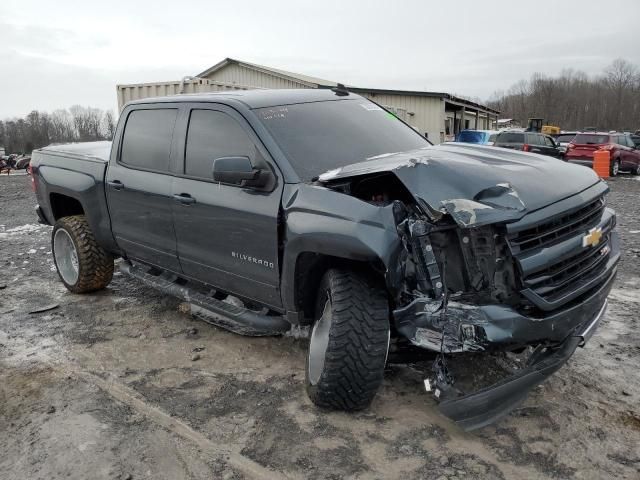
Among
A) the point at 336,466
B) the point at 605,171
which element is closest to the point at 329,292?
the point at 336,466

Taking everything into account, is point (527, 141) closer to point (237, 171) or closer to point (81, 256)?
point (81, 256)

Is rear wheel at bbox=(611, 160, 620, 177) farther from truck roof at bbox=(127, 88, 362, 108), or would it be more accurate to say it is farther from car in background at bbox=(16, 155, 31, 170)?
car in background at bbox=(16, 155, 31, 170)

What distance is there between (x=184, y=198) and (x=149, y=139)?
2.83ft

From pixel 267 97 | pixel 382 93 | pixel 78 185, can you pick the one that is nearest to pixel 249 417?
pixel 267 97

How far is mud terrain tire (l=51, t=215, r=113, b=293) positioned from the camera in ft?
18.0

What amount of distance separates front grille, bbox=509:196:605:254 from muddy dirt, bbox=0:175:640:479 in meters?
1.05

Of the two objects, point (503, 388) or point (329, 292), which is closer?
point (503, 388)

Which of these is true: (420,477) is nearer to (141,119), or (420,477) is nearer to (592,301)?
(592,301)

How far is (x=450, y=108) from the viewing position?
1187 inches

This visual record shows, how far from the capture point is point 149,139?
15.4 ft

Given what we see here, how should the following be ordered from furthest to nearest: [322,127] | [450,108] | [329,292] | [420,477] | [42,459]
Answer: [450,108], [322,127], [329,292], [42,459], [420,477]

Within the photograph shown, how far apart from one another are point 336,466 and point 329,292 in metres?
0.94

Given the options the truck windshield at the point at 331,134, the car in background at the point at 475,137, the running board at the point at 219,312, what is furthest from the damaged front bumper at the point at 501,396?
the car in background at the point at 475,137

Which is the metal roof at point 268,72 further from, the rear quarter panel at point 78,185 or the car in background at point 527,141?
the rear quarter panel at point 78,185
